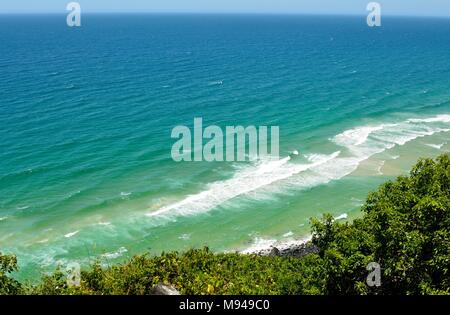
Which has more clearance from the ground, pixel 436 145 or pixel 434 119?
pixel 434 119

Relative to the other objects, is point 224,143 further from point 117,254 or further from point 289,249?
point 117,254

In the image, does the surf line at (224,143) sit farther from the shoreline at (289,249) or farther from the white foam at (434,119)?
the white foam at (434,119)

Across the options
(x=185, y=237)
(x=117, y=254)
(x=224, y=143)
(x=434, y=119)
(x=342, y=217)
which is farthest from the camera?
(x=434, y=119)

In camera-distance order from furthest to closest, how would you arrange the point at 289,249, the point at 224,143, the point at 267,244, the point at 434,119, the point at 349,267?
the point at 434,119 < the point at 224,143 < the point at 267,244 < the point at 289,249 < the point at 349,267

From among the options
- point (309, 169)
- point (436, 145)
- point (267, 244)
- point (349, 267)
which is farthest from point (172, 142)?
point (349, 267)
